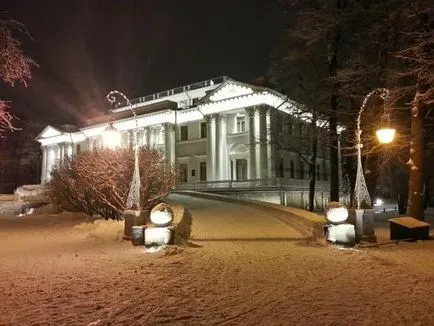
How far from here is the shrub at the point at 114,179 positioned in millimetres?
20266

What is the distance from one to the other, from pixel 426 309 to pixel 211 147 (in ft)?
136

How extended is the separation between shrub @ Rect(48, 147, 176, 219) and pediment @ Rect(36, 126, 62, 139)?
1959 inches

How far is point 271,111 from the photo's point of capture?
4406 cm

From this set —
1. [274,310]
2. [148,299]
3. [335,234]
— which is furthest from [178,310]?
[335,234]

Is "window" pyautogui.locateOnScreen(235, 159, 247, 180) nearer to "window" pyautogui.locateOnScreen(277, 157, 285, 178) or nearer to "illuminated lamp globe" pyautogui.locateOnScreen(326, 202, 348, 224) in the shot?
"window" pyautogui.locateOnScreen(277, 157, 285, 178)

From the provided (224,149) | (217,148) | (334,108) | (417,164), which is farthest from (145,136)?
(417,164)

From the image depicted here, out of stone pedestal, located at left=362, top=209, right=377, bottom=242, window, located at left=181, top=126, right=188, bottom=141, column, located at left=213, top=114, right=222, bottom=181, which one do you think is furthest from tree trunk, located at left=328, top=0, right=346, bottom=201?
window, located at left=181, top=126, right=188, bottom=141

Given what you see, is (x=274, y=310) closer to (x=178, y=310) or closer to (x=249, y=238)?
(x=178, y=310)

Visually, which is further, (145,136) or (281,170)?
(145,136)

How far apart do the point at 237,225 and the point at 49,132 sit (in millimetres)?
60003

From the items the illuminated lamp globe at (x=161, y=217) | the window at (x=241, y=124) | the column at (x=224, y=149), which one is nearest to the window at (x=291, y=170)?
the window at (x=241, y=124)

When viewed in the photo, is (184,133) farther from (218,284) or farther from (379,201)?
(218,284)

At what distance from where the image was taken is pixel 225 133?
47.8m

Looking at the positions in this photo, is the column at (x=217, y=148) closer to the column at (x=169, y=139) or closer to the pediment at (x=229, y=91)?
A: the pediment at (x=229, y=91)
